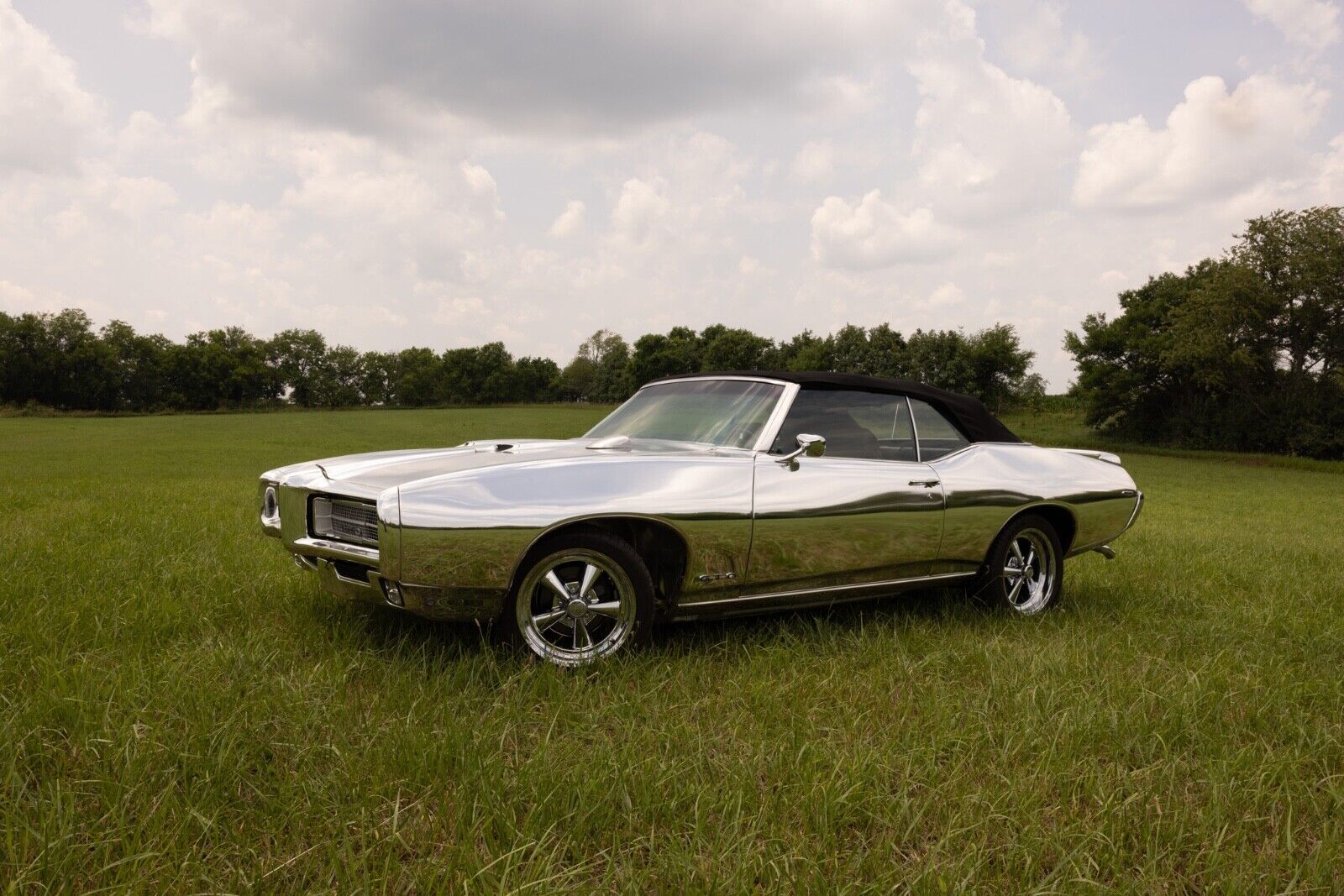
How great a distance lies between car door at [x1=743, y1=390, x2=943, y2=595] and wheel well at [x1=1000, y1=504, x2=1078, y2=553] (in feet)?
3.02

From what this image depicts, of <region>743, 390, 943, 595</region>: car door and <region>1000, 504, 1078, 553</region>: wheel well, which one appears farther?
<region>1000, 504, 1078, 553</region>: wheel well

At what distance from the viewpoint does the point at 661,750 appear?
8.63 ft

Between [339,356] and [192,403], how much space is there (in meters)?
21.2

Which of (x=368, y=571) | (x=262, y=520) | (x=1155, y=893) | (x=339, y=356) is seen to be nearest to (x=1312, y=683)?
(x=1155, y=893)

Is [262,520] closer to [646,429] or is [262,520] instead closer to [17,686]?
[17,686]

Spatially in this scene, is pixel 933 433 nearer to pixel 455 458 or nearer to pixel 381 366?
pixel 455 458

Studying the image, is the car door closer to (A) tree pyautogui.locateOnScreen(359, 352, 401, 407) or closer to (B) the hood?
(B) the hood

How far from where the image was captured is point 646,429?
4.39 metres

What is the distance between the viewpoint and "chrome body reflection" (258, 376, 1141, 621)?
310cm

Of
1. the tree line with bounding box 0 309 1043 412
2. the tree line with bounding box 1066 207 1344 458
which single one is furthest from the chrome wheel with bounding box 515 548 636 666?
the tree line with bounding box 0 309 1043 412

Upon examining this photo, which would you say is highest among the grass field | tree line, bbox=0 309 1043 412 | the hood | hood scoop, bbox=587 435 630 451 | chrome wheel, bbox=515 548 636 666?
tree line, bbox=0 309 1043 412

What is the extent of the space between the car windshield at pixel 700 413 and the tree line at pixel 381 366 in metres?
48.8

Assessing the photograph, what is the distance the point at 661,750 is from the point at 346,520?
1688 mm

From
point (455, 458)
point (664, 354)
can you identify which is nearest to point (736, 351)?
point (664, 354)
